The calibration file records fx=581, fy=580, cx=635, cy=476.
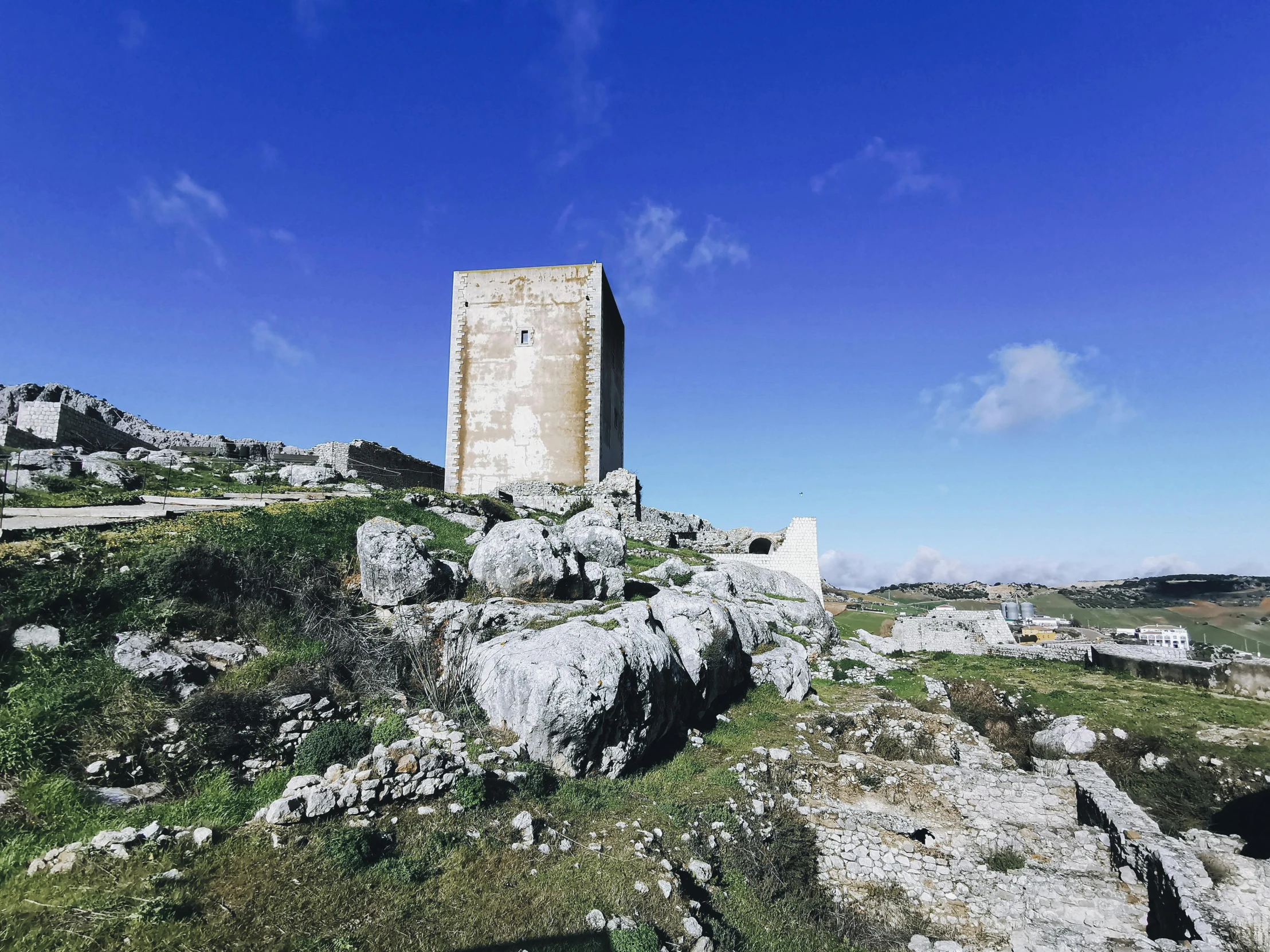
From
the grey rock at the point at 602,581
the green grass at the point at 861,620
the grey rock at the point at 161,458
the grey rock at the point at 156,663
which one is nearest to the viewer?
the grey rock at the point at 156,663

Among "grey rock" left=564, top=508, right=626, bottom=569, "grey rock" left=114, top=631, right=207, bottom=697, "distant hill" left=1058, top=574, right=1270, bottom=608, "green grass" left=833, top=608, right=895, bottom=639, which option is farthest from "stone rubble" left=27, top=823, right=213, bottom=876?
"distant hill" left=1058, top=574, right=1270, bottom=608

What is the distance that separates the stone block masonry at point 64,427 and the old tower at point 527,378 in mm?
13879

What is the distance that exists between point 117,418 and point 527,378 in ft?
67.1

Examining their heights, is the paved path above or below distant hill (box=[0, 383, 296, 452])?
below

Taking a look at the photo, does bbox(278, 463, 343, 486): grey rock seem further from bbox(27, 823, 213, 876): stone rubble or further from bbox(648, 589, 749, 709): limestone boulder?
bbox(27, 823, 213, 876): stone rubble

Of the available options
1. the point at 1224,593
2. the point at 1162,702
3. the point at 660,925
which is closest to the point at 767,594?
the point at 1162,702

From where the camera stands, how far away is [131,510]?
13445mm

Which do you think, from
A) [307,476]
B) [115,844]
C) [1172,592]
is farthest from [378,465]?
[1172,592]

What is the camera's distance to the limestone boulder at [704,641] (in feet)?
41.1

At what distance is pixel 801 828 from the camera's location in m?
9.22

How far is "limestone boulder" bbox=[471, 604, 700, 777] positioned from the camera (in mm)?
8867

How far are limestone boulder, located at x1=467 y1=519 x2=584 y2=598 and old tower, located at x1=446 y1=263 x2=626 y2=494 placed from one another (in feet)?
42.4

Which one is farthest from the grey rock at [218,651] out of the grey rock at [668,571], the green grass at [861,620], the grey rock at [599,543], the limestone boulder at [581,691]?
the green grass at [861,620]

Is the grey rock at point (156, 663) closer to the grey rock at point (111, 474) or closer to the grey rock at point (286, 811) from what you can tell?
the grey rock at point (286, 811)
